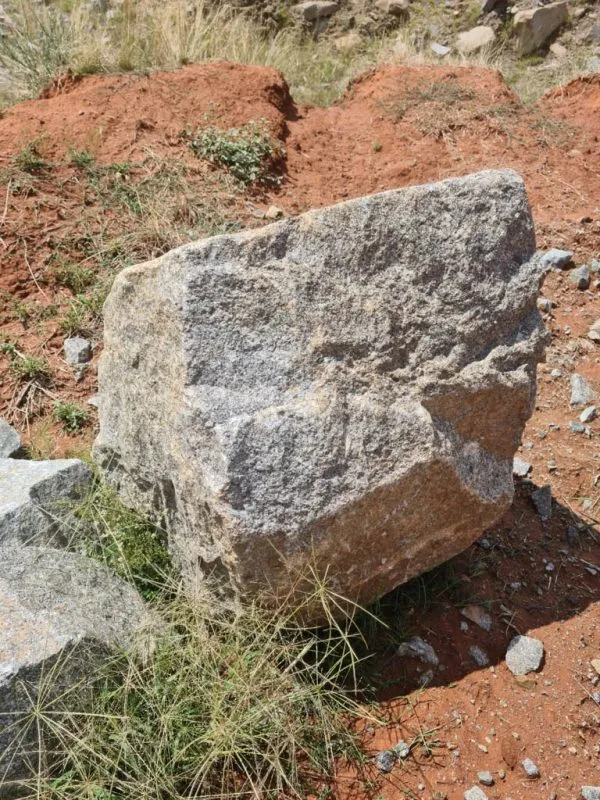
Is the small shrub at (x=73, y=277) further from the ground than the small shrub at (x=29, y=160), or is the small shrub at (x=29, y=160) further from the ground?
the small shrub at (x=29, y=160)

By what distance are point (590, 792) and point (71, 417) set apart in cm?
261

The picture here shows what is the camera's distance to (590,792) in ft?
7.45

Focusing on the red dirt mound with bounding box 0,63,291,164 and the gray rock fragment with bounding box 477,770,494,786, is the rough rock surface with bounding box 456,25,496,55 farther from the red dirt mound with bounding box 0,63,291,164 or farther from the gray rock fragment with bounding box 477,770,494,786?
the gray rock fragment with bounding box 477,770,494,786

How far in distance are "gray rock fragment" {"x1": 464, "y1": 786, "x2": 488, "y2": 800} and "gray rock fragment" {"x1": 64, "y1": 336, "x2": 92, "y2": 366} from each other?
8.92 feet

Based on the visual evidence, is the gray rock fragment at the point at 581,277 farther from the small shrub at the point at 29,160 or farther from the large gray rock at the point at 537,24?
the large gray rock at the point at 537,24

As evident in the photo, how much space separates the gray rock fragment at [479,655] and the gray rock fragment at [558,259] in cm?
281

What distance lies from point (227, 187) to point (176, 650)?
3522mm

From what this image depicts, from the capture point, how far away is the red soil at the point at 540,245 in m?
2.40

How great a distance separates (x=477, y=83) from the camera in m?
6.47

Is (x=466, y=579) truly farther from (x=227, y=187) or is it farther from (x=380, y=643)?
(x=227, y=187)

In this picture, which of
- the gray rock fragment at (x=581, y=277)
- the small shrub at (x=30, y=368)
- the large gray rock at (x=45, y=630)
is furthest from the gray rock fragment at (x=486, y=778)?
the gray rock fragment at (x=581, y=277)

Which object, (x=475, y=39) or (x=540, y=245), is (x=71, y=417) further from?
(x=475, y=39)

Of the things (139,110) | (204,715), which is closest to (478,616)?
(204,715)

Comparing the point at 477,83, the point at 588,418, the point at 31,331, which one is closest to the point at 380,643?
the point at 588,418
